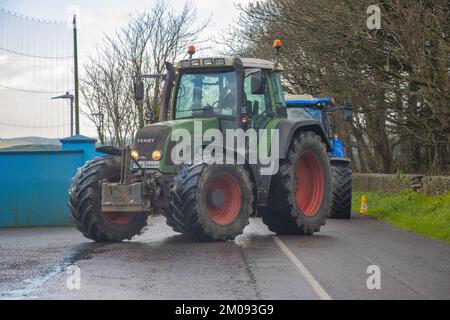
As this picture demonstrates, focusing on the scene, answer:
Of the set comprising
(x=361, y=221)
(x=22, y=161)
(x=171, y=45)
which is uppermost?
(x=171, y=45)

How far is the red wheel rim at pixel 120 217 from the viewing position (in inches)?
565

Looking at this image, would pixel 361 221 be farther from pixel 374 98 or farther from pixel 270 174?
pixel 374 98

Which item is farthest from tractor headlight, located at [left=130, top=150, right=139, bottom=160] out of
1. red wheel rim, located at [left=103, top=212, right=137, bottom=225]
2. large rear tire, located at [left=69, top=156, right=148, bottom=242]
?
red wheel rim, located at [left=103, top=212, right=137, bottom=225]

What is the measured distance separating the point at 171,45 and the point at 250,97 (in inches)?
850

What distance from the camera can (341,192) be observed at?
2050 cm

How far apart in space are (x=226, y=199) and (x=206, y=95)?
2027 mm

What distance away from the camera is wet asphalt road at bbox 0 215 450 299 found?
8.99m

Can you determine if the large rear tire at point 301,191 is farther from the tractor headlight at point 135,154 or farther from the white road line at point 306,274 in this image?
the tractor headlight at point 135,154

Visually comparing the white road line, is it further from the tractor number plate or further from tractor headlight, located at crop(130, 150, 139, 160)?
tractor headlight, located at crop(130, 150, 139, 160)

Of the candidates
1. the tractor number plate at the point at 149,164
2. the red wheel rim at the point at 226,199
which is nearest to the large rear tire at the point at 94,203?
the tractor number plate at the point at 149,164

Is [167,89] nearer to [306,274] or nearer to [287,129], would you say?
[287,129]
